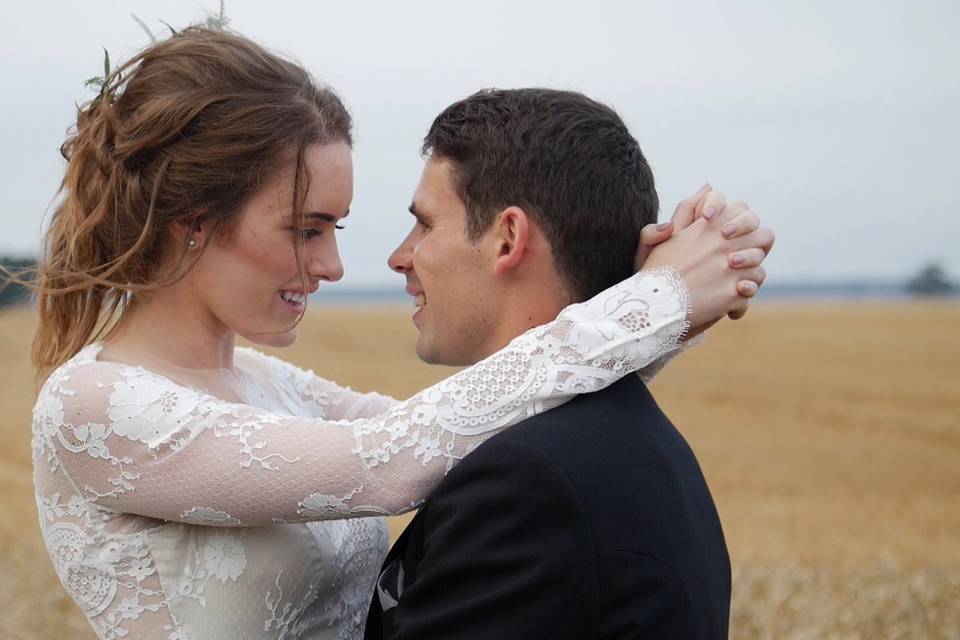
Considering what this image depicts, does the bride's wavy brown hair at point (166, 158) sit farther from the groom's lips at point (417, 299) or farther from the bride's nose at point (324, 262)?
the groom's lips at point (417, 299)

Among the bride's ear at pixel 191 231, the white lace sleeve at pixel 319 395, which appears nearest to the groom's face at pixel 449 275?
the bride's ear at pixel 191 231

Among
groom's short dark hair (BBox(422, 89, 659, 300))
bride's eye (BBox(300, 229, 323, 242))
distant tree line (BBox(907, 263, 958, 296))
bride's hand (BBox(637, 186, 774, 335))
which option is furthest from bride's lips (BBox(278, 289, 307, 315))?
distant tree line (BBox(907, 263, 958, 296))

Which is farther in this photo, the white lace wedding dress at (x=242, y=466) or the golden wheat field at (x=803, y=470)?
the golden wheat field at (x=803, y=470)

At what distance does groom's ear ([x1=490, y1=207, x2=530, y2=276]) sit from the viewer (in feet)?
10.9

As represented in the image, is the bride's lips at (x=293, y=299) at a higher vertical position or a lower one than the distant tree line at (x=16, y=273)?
higher

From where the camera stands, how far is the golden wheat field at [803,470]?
9.75 m

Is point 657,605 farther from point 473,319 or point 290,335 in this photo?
point 290,335

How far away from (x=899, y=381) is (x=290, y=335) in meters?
24.4

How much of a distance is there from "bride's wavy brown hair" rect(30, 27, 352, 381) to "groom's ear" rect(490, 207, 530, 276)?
579 millimetres

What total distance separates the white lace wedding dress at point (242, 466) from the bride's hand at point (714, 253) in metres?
0.06

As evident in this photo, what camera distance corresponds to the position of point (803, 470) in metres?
16.8

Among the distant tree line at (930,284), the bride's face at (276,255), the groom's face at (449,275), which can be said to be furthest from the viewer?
the distant tree line at (930,284)

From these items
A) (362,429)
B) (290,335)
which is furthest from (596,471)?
(290,335)

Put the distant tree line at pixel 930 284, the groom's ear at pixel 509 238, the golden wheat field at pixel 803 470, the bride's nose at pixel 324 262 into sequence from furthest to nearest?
the distant tree line at pixel 930 284 < the golden wheat field at pixel 803 470 < the bride's nose at pixel 324 262 < the groom's ear at pixel 509 238
